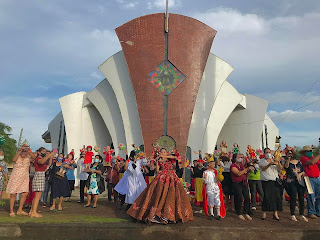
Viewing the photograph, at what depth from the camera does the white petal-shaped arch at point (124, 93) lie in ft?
67.3

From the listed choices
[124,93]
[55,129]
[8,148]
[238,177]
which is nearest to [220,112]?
[124,93]

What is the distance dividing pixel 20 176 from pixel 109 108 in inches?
632

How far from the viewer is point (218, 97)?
21.6 m

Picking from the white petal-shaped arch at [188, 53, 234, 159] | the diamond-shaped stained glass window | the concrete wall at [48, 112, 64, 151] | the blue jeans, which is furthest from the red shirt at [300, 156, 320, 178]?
the concrete wall at [48, 112, 64, 151]

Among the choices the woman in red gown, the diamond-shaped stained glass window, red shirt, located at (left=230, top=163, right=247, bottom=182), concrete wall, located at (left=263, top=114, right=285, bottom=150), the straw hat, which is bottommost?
the woman in red gown

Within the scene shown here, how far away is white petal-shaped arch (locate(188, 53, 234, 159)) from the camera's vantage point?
66.2 feet

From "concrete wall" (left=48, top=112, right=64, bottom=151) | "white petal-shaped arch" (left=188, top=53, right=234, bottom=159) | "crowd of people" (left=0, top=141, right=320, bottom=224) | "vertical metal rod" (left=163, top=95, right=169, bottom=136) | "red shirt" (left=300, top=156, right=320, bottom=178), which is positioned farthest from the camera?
"concrete wall" (left=48, top=112, right=64, bottom=151)

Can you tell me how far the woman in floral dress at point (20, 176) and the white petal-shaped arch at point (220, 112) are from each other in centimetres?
1595

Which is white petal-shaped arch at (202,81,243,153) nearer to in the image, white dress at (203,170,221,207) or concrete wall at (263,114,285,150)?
concrete wall at (263,114,285,150)

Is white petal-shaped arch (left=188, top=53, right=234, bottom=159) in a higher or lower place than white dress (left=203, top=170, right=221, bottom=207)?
higher

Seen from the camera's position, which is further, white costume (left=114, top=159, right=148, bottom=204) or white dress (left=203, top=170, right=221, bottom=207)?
white costume (left=114, top=159, right=148, bottom=204)

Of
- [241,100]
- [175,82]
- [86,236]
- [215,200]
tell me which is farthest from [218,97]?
[86,236]

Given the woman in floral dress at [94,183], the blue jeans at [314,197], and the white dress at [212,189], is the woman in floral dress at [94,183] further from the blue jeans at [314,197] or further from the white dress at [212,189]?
the blue jeans at [314,197]

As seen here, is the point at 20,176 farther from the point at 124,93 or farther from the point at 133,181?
the point at 124,93
